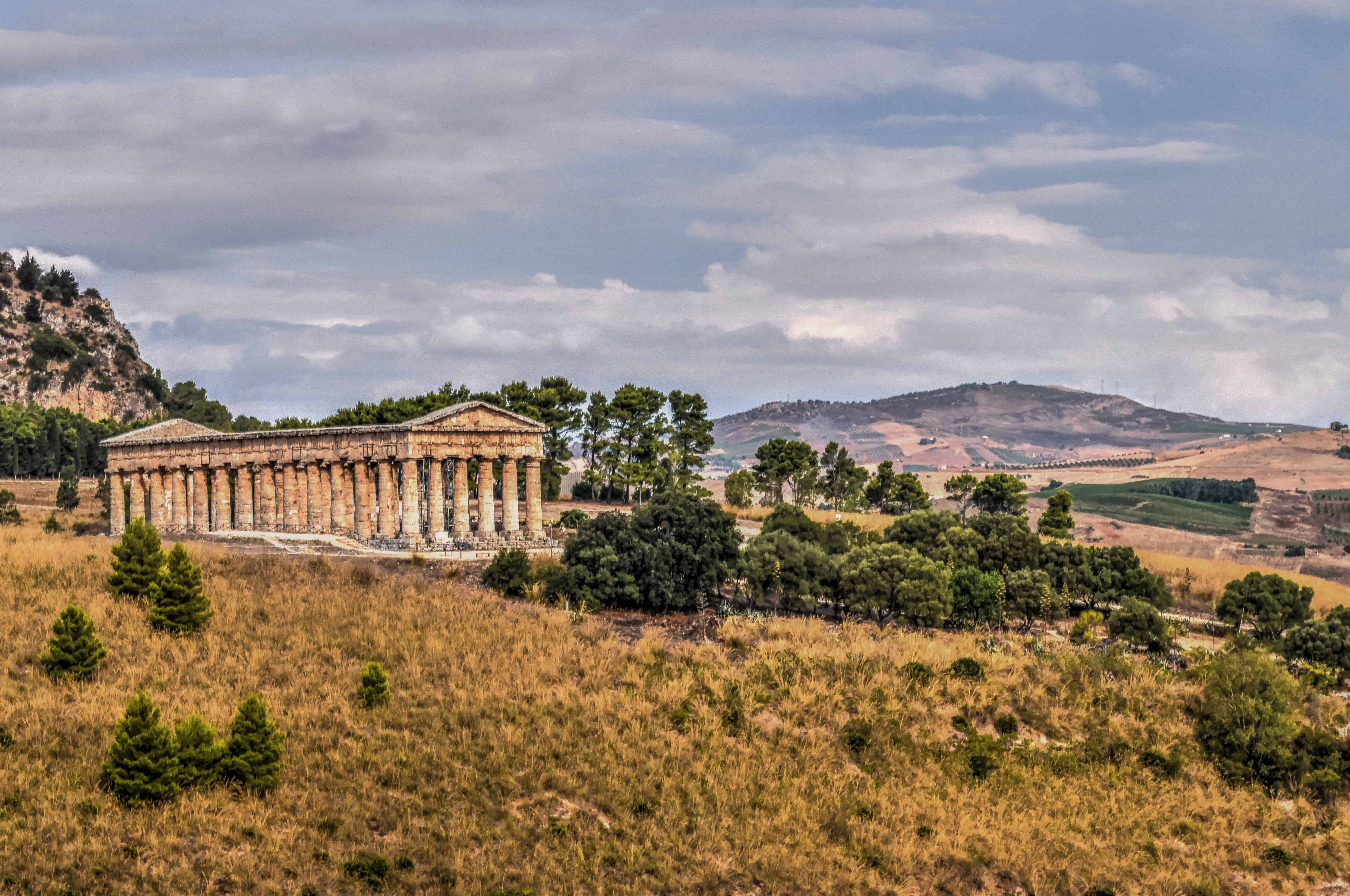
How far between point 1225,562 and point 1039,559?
27579mm

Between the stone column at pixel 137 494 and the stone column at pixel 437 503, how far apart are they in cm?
2089

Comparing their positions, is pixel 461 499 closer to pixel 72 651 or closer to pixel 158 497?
pixel 158 497

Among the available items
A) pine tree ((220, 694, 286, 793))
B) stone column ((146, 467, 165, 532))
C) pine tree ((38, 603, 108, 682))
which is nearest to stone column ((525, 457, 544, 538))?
stone column ((146, 467, 165, 532))

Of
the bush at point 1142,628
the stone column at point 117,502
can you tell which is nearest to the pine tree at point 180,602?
the bush at point 1142,628

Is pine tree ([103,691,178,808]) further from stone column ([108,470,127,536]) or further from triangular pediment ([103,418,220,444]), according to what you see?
stone column ([108,470,127,536])

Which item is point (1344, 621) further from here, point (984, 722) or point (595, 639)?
point (595, 639)

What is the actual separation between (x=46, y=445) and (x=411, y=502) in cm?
8688

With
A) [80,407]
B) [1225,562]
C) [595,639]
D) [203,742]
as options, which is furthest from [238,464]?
[80,407]

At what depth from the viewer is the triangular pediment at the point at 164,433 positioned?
2894 inches

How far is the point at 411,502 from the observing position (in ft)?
205

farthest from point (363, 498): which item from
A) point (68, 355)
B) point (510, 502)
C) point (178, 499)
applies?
point (68, 355)

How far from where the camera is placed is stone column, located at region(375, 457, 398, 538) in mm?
64000

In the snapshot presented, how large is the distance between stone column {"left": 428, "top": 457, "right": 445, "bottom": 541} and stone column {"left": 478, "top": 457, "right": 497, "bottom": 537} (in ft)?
7.72

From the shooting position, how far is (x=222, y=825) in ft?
73.4
